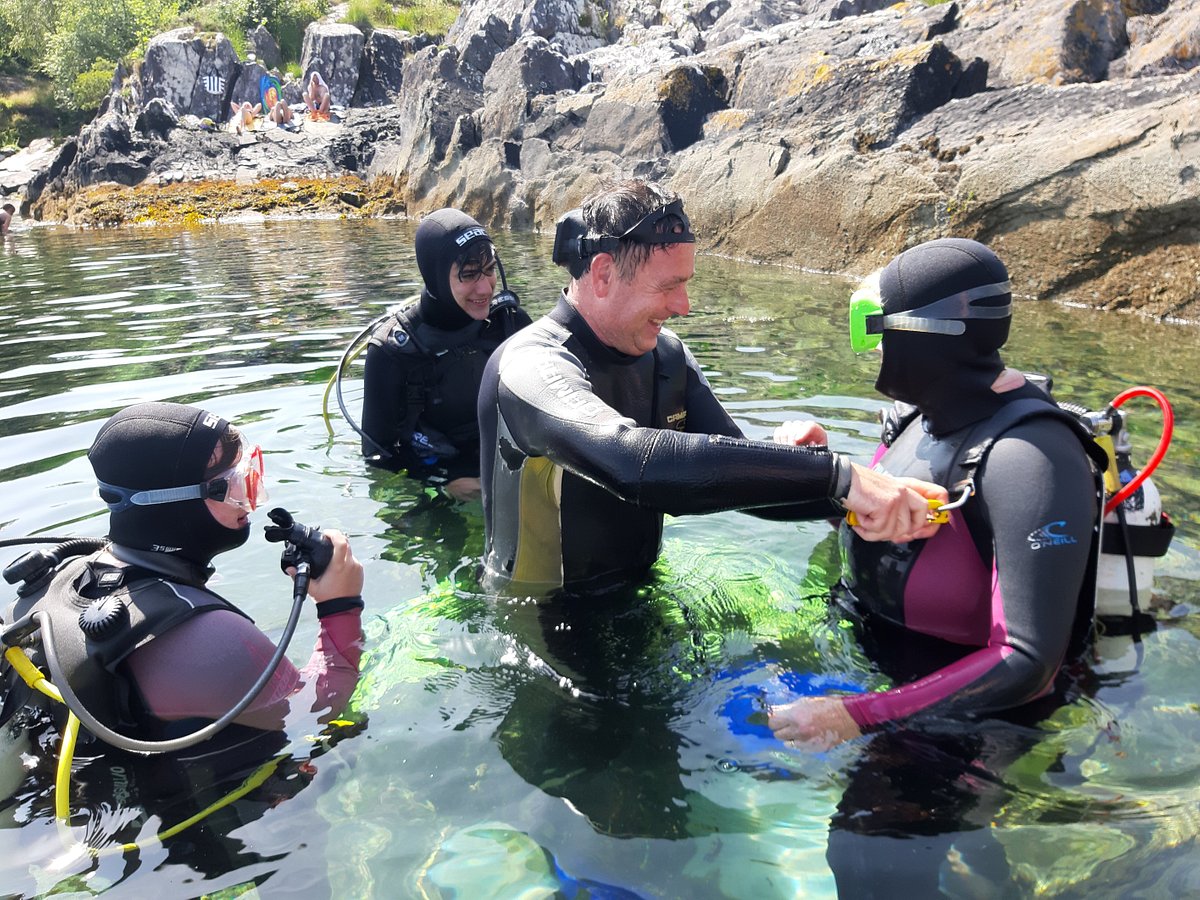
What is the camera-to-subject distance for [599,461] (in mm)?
2523

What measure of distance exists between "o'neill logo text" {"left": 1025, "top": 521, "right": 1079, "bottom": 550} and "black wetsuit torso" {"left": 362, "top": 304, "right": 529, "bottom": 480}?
3.37 meters

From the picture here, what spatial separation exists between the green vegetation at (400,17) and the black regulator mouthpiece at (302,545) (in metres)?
40.0

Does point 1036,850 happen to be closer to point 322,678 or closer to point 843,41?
point 322,678

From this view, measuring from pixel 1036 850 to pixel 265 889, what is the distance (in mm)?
2049

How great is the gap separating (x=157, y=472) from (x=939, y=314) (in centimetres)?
232

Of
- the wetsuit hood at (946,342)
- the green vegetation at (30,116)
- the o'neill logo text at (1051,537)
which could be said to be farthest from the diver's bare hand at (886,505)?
the green vegetation at (30,116)

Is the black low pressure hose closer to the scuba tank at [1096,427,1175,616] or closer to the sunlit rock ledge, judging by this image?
the scuba tank at [1096,427,1175,616]

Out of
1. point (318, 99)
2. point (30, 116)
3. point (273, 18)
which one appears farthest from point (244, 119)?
point (30, 116)

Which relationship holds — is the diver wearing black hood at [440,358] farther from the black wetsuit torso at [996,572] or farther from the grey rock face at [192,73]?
the grey rock face at [192,73]

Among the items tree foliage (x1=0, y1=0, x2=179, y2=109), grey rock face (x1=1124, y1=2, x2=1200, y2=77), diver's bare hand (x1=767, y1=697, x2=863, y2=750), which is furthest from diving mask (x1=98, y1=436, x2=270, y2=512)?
tree foliage (x1=0, y1=0, x2=179, y2=109)

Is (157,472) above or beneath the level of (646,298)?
beneath

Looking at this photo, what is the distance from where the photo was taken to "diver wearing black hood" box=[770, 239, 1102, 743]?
7.80 ft

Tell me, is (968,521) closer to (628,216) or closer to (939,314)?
(939,314)

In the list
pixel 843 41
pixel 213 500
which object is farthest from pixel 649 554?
pixel 843 41
